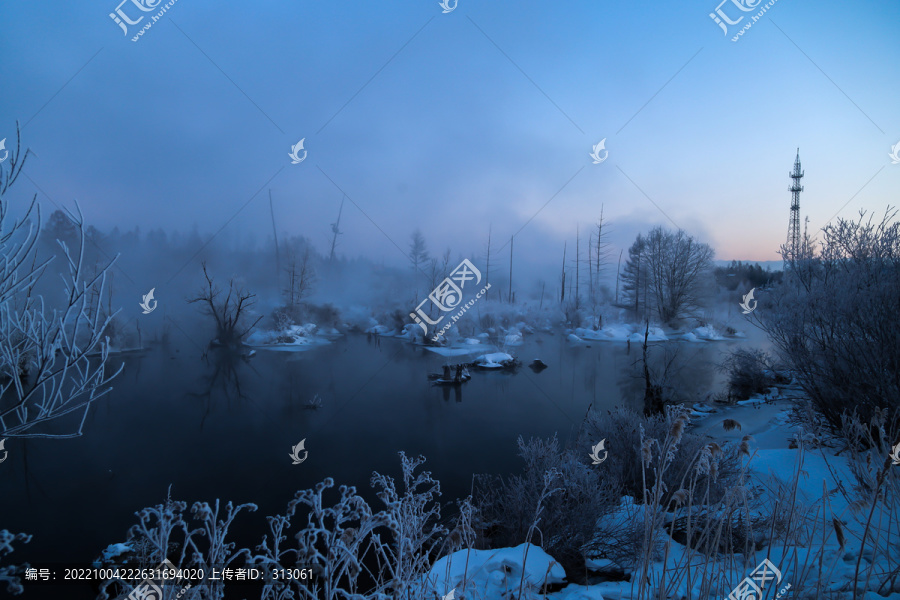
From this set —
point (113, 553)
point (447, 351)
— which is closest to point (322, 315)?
point (447, 351)

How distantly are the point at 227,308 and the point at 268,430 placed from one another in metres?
3.42

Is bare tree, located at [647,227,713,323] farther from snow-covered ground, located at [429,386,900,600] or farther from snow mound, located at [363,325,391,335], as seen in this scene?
snow mound, located at [363,325,391,335]

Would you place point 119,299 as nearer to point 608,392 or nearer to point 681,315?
point 608,392

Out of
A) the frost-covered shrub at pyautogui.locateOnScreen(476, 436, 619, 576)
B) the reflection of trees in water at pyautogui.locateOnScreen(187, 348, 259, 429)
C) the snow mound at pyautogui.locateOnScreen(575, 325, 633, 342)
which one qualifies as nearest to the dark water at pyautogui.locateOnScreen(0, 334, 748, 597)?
the reflection of trees in water at pyautogui.locateOnScreen(187, 348, 259, 429)

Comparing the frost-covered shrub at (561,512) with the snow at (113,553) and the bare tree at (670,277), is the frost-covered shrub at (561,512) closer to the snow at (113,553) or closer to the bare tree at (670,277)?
the snow at (113,553)

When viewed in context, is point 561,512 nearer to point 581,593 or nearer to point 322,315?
point 581,593

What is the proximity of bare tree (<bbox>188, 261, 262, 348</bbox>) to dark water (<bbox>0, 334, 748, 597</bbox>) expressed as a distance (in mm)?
653

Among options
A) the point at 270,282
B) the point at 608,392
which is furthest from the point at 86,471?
the point at 608,392

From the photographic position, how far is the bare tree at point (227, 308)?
9.75m

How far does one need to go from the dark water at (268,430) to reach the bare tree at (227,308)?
65 centimetres

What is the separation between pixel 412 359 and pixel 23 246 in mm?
10040

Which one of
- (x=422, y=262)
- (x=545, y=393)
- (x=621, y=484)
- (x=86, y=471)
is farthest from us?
(x=422, y=262)

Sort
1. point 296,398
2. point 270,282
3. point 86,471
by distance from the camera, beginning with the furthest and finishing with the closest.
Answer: point 270,282, point 296,398, point 86,471

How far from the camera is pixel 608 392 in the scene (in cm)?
1177
